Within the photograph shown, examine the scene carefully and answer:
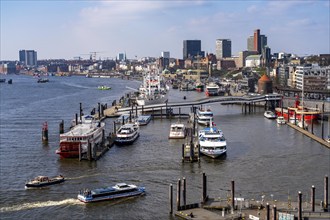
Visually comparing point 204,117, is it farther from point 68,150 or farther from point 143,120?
point 68,150

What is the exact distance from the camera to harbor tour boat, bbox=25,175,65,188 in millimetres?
24734

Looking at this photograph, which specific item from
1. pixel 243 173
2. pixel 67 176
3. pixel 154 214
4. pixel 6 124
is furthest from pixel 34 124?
pixel 154 214

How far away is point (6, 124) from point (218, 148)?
24744 mm

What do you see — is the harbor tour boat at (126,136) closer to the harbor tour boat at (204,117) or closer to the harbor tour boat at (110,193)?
the harbor tour boat at (204,117)

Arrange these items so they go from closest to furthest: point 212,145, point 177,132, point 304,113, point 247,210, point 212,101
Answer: point 247,210
point 212,145
point 177,132
point 304,113
point 212,101

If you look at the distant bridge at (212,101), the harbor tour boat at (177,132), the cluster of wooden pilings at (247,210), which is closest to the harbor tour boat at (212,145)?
the harbor tour boat at (177,132)

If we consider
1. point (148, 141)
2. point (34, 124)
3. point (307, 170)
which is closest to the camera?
point (307, 170)

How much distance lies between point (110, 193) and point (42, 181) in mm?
4137

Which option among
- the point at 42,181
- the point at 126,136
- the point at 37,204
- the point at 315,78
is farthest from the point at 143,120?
the point at 315,78

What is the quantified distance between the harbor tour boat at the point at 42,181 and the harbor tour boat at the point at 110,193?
255cm

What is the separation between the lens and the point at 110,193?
2267cm

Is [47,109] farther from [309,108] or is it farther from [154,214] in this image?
[154,214]

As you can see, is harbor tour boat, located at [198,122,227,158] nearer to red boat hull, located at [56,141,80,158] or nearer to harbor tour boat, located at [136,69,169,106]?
red boat hull, located at [56,141,80,158]

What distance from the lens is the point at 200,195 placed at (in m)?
23.0
